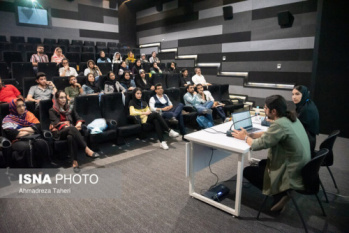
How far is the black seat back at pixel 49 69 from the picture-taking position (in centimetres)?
467

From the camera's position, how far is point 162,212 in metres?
2.01

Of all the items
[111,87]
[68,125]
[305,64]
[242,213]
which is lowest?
[242,213]

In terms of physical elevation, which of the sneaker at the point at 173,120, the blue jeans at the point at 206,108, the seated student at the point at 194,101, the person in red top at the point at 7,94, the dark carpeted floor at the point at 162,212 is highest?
the person in red top at the point at 7,94

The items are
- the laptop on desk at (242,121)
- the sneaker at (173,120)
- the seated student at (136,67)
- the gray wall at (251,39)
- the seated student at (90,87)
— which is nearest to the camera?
the laptop on desk at (242,121)

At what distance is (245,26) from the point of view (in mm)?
6227

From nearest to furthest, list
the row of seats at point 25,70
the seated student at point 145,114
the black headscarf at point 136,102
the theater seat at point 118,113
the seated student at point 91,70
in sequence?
the theater seat at point 118,113 < the seated student at point 145,114 < the black headscarf at point 136,102 < the row of seats at point 25,70 < the seated student at point 91,70

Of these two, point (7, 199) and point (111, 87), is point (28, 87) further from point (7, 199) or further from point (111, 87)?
point (7, 199)

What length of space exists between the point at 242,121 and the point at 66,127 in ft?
7.16

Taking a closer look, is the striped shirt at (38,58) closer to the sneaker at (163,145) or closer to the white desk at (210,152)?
the sneaker at (163,145)

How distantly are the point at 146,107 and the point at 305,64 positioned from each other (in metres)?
3.79

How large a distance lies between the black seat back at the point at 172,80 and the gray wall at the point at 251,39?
1.62 m

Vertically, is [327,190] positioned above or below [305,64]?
below

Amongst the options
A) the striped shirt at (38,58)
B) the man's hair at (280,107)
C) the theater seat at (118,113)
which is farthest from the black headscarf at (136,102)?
the striped shirt at (38,58)

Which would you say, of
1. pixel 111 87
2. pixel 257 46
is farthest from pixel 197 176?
pixel 257 46
